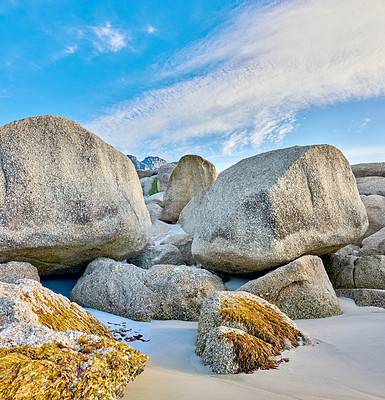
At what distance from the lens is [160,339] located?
13.8ft

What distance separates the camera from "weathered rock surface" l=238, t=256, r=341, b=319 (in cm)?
551

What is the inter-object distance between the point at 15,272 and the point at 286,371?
4984mm

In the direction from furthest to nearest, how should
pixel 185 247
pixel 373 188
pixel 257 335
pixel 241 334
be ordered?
pixel 373 188
pixel 185 247
pixel 257 335
pixel 241 334

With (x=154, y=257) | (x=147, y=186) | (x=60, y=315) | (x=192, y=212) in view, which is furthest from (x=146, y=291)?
(x=147, y=186)

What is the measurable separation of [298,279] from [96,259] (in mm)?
4424

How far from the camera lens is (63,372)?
2.11m

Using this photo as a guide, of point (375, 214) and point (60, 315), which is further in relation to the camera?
point (375, 214)

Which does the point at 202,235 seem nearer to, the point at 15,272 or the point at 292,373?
the point at 15,272

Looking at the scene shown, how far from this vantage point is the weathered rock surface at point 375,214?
11344 mm

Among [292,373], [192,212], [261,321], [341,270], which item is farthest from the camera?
[192,212]

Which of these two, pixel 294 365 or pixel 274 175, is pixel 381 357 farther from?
pixel 274 175

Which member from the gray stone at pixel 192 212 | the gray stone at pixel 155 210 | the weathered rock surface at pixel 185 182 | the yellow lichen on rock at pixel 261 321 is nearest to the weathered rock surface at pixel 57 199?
the yellow lichen on rock at pixel 261 321

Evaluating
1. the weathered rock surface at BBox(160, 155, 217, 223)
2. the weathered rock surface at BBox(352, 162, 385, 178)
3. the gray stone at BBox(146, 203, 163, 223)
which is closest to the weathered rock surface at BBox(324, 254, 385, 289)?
the weathered rock surface at BBox(160, 155, 217, 223)

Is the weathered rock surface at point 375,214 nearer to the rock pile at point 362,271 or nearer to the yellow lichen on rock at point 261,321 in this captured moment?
the rock pile at point 362,271
